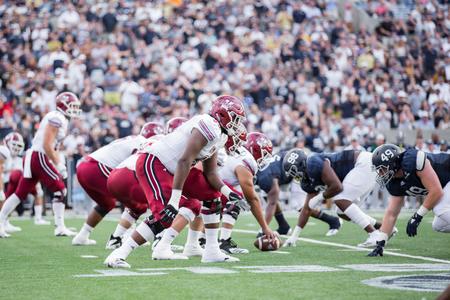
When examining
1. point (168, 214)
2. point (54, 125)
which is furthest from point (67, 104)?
point (168, 214)

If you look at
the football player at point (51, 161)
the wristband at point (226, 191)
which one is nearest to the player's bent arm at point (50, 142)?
the football player at point (51, 161)

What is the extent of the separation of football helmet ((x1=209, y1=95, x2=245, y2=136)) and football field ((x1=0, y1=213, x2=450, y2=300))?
1340 mm

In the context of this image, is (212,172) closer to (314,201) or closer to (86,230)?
(314,201)

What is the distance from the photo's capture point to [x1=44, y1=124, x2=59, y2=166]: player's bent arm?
41.8 ft

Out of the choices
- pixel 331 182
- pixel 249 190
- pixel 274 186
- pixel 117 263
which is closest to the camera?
pixel 117 263

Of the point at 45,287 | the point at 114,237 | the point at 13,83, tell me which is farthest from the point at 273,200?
the point at 13,83

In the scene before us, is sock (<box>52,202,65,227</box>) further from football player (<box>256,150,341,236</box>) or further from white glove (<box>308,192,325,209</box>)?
white glove (<box>308,192,325,209</box>)

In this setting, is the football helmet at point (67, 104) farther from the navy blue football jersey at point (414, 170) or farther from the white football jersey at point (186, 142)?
the navy blue football jersey at point (414, 170)

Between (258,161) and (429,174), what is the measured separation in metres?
2.27

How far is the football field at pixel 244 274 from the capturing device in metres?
6.44

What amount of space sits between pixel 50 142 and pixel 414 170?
19.4 feet

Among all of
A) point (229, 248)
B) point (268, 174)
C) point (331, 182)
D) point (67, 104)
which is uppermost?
point (67, 104)

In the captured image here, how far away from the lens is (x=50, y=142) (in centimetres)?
1278

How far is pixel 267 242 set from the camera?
9891 millimetres
